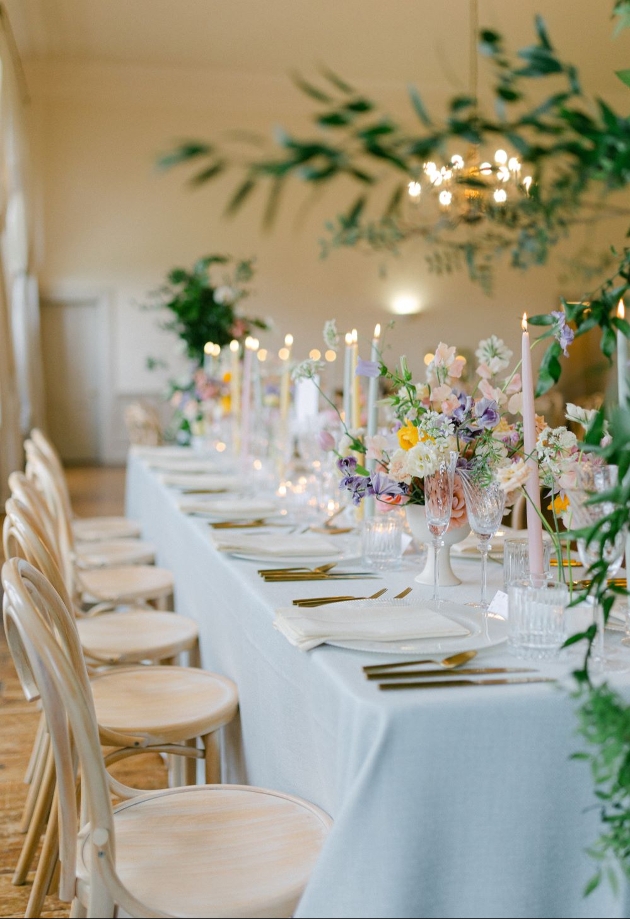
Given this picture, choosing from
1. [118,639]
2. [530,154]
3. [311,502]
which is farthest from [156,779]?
[530,154]

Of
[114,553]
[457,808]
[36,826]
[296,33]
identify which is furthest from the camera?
[296,33]

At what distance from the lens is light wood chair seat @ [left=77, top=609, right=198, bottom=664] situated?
8.53 feet

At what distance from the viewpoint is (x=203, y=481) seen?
3.87m

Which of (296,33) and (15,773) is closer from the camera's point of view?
(15,773)

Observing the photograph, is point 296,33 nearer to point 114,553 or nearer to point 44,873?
point 114,553

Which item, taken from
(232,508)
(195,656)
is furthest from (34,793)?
(232,508)

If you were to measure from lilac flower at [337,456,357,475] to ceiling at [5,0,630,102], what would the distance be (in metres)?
7.48

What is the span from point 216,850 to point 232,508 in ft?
5.30

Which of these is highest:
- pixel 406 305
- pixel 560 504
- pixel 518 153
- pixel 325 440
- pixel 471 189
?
pixel 406 305

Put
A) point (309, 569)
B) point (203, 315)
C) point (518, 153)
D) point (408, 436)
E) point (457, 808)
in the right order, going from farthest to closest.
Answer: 1. point (203, 315)
2. point (309, 569)
3. point (408, 436)
4. point (457, 808)
5. point (518, 153)

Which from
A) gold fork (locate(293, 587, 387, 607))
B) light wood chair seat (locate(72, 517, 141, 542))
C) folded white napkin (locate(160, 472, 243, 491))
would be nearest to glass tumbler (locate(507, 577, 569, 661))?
gold fork (locate(293, 587, 387, 607))

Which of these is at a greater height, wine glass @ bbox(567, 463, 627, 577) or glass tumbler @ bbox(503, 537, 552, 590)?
wine glass @ bbox(567, 463, 627, 577)

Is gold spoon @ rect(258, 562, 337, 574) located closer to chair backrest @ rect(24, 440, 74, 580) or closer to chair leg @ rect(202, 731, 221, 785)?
chair leg @ rect(202, 731, 221, 785)

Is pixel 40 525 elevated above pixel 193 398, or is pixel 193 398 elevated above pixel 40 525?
pixel 193 398
